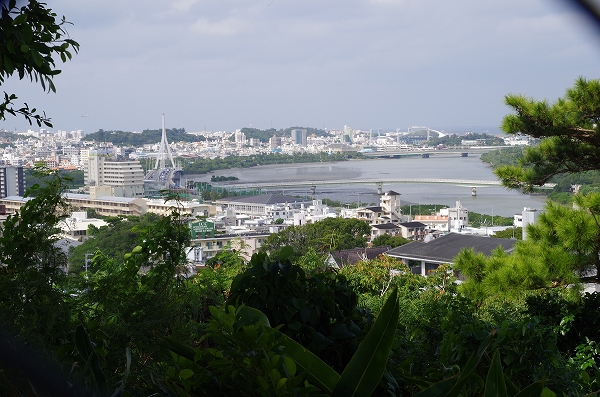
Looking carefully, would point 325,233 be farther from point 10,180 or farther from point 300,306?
point 300,306

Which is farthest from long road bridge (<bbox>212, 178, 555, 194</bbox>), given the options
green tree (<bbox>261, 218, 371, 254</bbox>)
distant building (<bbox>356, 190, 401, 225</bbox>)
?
green tree (<bbox>261, 218, 371, 254</bbox>)

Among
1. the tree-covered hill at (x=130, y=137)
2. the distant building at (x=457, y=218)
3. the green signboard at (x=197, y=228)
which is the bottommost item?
the distant building at (x=457, y=218)

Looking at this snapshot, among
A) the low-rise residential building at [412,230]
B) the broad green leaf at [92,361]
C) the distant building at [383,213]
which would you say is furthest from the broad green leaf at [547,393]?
the distant building at [383,213]

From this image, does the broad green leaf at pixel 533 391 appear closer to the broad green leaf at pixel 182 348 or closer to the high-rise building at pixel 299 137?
the broad green leaf at pixel 182 348

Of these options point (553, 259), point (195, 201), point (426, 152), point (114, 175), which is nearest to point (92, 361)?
point (553, 259)

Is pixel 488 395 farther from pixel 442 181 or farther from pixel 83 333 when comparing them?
pixel 442 181

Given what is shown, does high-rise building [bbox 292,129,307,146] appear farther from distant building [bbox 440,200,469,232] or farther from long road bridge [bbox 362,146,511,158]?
distant building [bbox 440,200,469,232]

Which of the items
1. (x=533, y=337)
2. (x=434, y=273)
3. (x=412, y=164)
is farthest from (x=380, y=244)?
(x=412, y=164)
